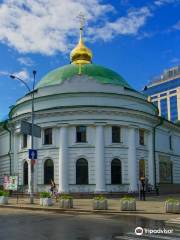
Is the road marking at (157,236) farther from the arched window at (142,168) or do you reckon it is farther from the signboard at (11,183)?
the arched window at (142,168)

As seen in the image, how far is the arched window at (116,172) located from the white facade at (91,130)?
28cm

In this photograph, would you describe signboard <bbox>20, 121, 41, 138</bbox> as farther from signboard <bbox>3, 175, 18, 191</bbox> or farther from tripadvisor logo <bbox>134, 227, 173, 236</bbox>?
tripadvisor logo <bbox>134, 227, 173, 236</bbox>

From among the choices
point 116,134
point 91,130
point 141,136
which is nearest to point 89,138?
point 91,130

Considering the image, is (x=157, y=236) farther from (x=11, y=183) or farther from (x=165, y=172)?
(x=165, y=172)

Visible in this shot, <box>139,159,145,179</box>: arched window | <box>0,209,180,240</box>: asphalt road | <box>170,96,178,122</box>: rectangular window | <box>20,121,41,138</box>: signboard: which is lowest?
<box>0,209,180,240</box>: asphalt road

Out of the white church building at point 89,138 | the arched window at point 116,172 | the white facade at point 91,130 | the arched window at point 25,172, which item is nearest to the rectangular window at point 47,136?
the white church building at point 89,138

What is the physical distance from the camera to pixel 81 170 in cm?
3503

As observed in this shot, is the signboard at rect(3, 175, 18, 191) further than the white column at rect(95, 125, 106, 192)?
No

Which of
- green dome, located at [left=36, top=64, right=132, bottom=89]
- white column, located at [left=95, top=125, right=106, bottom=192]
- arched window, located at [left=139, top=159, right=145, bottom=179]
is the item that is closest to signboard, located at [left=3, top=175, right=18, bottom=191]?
white column, located at [left=95, top=125, right=106, bottom=192]

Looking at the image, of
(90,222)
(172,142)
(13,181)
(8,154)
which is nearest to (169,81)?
(172,142)

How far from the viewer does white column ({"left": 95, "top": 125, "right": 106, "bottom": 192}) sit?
113 ft

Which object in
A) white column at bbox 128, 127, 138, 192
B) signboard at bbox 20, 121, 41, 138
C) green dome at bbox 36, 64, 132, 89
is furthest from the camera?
green dome at bbox 36, 64, 132, 89

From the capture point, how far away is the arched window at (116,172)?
35.2m

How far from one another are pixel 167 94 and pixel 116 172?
4071 inches
